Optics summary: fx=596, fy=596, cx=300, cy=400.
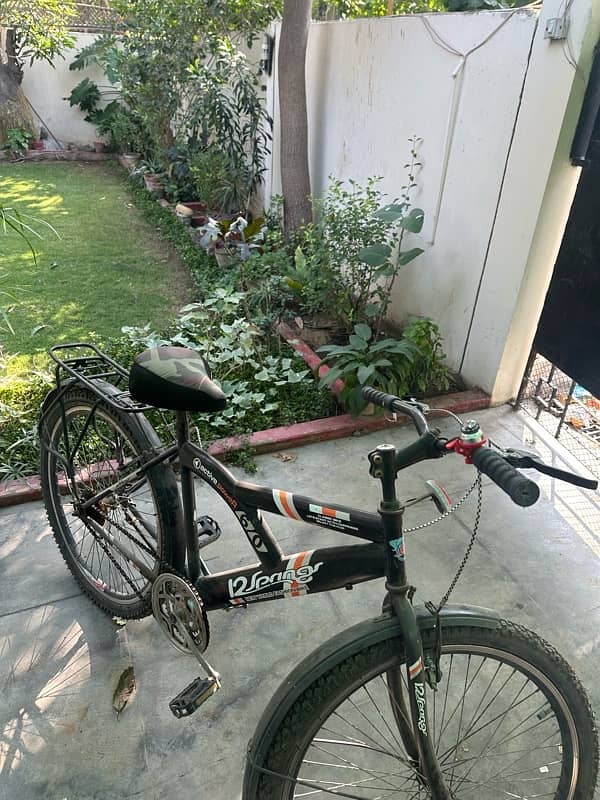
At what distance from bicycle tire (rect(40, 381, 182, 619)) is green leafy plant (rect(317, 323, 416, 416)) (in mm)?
1226

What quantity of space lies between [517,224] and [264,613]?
2.22 m

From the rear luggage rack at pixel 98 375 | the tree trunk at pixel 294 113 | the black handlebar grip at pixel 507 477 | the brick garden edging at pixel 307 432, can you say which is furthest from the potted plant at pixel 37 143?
the black handlebar grip at pixel 507 477

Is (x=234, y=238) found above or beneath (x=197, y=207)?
above

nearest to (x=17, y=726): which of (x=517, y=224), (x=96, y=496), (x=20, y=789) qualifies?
(x=20, y=789)

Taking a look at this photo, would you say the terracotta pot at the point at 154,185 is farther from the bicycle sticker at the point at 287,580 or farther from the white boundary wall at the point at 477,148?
the bicycle sticker at the point at 287,580

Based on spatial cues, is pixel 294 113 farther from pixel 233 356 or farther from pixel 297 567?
pixel 297 567

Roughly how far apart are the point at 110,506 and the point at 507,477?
1.42 metres

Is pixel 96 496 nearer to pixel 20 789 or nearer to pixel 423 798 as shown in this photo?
pixel 20 789

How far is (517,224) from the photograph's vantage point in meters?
3.00

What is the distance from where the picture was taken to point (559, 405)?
129 inches

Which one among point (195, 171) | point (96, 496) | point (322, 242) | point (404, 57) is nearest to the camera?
point (96, 496)

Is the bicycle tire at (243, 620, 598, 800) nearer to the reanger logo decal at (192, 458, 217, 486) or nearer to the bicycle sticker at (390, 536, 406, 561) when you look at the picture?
the bicycle sticker at (390, 536, 406, 561)

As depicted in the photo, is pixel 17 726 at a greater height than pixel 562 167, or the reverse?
pixel 562 167

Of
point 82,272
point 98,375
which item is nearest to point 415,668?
point 98,375
